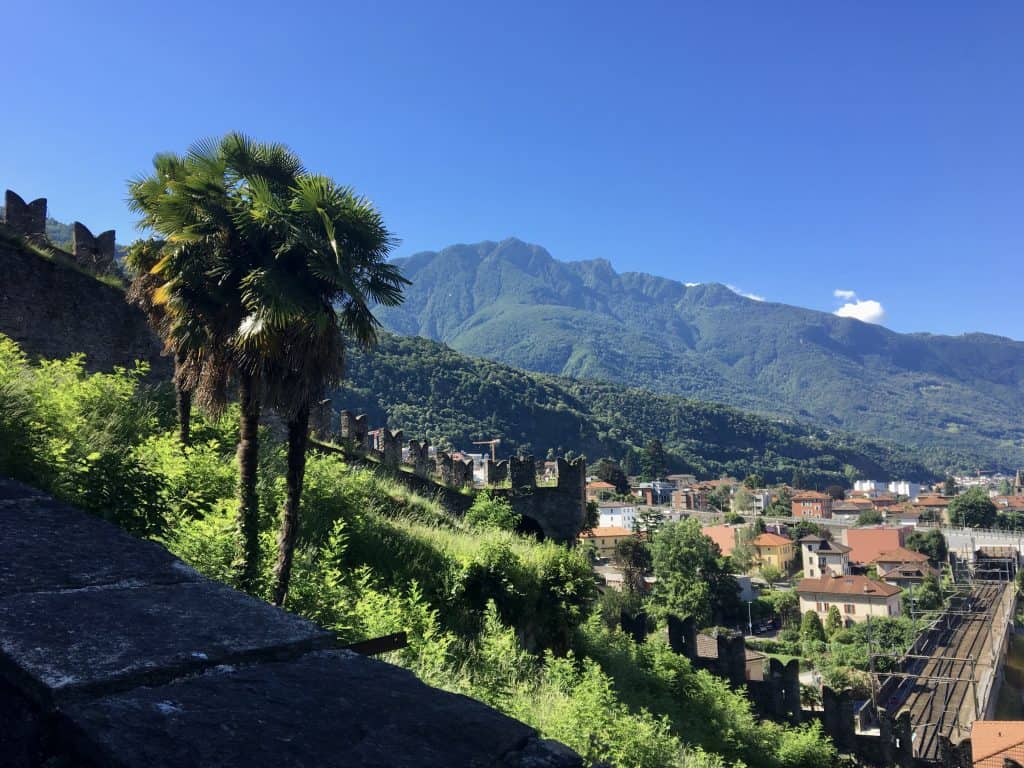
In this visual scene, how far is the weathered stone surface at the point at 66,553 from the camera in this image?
2168 millimetres

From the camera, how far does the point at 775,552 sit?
90938 millimetres

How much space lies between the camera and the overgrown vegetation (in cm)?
629

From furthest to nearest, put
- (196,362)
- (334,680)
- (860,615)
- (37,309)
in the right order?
(860,615)
(37,309)
(196,362)
(334,680)

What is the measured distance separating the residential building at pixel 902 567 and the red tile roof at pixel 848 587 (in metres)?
6.39

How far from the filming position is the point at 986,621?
59.0 m

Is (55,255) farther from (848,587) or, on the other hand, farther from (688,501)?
(688,501)

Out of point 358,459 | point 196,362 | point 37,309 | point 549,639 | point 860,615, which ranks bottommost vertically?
point 860,615

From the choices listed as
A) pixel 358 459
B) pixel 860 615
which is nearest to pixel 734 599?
pixel 860 615

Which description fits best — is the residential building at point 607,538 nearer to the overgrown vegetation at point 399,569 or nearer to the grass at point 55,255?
the overgrown vegetation at point 399,569

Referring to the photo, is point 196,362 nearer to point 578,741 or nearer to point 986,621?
point 578,741

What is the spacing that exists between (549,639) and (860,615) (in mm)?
63341

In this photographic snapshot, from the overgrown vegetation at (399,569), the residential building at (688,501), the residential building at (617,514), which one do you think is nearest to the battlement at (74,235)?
the overgrown vegetation at (399,569)

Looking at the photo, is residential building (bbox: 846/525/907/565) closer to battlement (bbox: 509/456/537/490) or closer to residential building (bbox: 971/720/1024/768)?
residential building (bbox: 971/720/1024/768)

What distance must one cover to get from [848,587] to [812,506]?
242 feet
